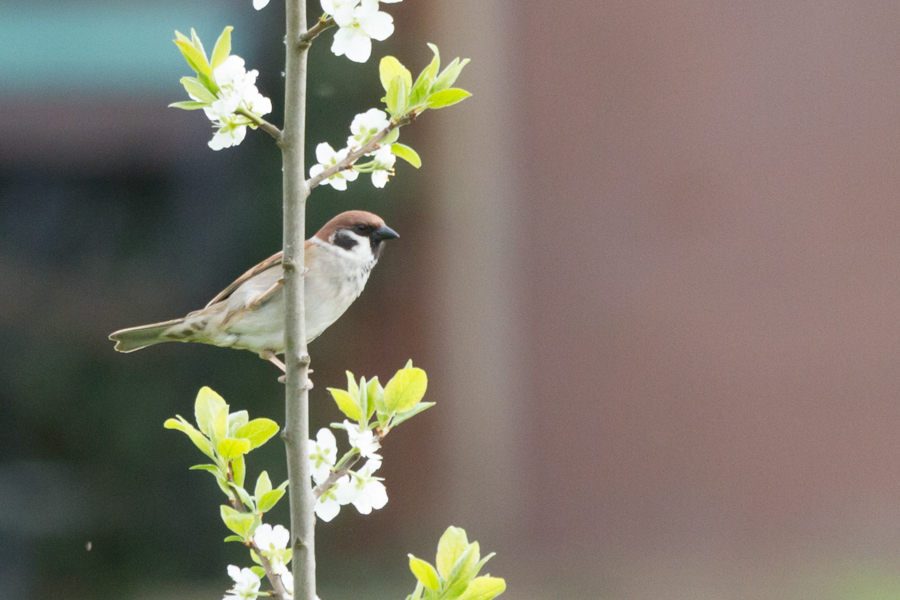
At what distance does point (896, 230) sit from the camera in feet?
14.9

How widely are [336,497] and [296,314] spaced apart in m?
0.15

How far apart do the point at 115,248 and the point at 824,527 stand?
319 cm

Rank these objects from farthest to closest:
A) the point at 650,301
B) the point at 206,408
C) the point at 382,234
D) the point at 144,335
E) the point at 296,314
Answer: the point at 650,301 < the point at 382,234 < the point at 144,335 < the point at 206,408 < the point at 296,314

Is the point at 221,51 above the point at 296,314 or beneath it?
above

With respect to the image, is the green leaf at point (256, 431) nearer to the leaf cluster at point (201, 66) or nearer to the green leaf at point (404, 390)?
the green leaf at point (404, 390)

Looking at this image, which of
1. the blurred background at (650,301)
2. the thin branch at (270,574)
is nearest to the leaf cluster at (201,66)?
the thin branch at (270,574)

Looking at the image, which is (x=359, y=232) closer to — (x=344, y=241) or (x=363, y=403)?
(x=344, y=241)

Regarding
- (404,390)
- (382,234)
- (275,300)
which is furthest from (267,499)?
(382,234)

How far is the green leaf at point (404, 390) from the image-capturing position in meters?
0.70

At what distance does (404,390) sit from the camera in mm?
708

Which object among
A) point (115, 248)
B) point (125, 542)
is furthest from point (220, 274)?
point (125, 542)

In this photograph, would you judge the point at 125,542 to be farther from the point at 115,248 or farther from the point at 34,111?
the point at 34,111

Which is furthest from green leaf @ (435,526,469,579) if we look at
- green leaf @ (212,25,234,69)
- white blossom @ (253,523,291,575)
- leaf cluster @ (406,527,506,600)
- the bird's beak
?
the bird's beak

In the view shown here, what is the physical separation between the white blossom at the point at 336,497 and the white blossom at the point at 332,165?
215mm
